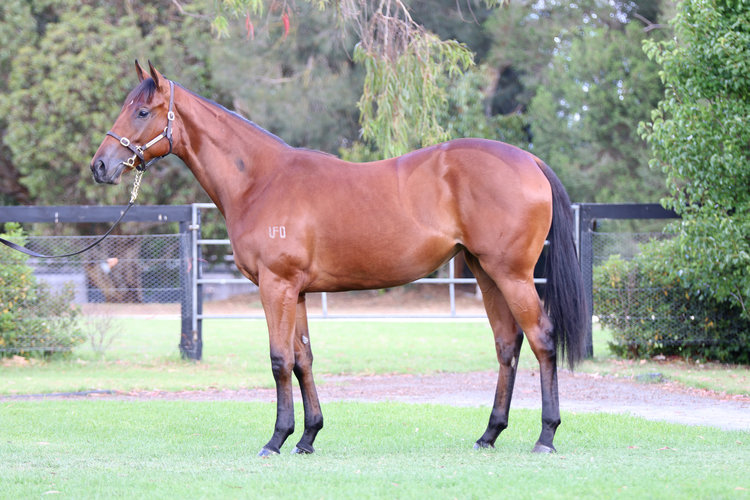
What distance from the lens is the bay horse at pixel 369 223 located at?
5.01 m

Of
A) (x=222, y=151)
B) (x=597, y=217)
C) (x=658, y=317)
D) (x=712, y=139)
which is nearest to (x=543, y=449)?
(x=222, y=151)

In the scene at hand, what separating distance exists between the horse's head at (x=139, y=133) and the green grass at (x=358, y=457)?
1.87m

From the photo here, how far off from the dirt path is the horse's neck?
10.7 feet

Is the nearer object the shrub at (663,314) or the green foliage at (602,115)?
the shrub at (663,314)

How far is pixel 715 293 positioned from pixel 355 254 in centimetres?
584

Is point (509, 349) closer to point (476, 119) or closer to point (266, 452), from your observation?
point (266, 452)

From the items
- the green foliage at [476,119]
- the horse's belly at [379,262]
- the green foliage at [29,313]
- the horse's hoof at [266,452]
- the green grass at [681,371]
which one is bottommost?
the green grass at [681,371]

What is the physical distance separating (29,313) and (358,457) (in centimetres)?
674

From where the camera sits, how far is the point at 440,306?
21.7 meters

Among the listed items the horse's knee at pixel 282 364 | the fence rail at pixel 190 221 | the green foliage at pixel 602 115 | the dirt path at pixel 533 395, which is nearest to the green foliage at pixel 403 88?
the fence rail at pixel 190 221

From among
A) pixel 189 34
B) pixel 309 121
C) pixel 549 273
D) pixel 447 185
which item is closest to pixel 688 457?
pixel 549 273

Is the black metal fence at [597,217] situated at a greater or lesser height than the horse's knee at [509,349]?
greater

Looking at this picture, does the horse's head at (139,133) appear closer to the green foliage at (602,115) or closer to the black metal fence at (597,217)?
the black metal fence at (597,217)

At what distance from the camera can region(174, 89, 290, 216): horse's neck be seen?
535 centimetres
